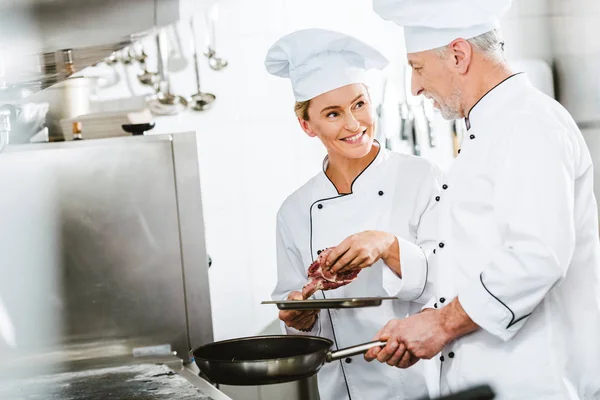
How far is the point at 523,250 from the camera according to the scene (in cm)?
153

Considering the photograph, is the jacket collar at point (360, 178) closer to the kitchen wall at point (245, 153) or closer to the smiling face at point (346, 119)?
the smiling face at point (346, 119)

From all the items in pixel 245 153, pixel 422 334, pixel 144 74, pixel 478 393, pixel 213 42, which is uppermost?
pixel 213 42

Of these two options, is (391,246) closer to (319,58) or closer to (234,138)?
(319,58)

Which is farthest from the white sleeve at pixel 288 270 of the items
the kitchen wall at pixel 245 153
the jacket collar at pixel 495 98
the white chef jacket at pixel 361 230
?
the kitchen wall at pixel 245 153

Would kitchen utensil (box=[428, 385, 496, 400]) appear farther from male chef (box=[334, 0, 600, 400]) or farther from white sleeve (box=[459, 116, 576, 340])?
white sleeve (box=[459, 116, 576, 340])

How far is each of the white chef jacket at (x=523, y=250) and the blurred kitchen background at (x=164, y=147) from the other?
2.38 ft

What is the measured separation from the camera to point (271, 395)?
3213mm

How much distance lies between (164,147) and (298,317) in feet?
2.53

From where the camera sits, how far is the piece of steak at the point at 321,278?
197 centimetres

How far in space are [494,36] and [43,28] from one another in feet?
3.11

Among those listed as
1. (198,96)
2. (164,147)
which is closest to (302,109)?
(164,147)

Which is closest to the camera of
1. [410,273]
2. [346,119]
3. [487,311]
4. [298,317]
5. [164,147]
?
[487,311]

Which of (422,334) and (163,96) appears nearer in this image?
(422,334)

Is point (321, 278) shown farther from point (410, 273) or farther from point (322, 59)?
point (322, 59)
